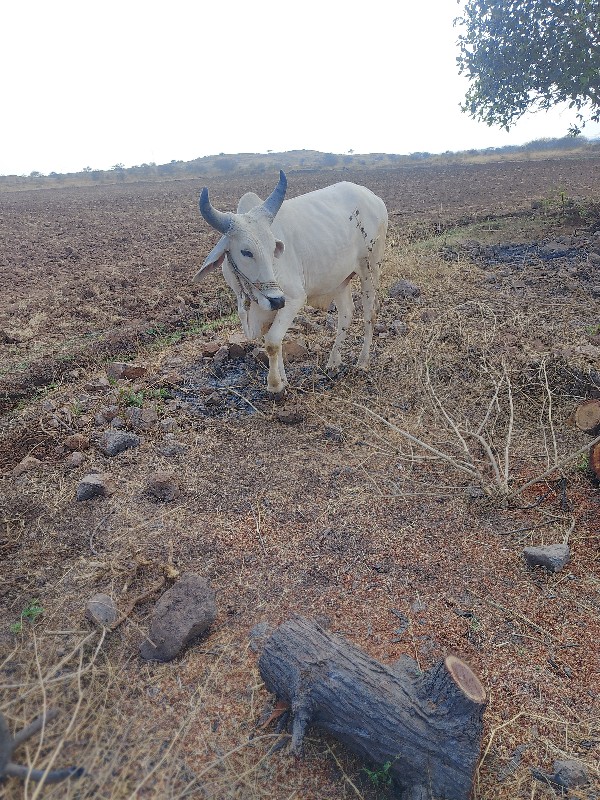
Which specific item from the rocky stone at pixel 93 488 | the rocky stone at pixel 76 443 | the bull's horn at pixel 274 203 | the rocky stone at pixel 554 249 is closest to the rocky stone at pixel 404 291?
the rocky stone at pixel 554 249

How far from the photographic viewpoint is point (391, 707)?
2037mm

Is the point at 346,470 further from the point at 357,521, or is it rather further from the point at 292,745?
the point at 292,745

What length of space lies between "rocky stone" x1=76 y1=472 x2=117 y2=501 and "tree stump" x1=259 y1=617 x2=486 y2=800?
1.72 meters

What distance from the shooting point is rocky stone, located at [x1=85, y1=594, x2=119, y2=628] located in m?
2.58

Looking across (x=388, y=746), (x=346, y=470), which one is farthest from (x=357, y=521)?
(x=388, y=746)

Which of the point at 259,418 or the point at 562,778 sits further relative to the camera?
the point at 259,418

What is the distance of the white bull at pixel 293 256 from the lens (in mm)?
4152

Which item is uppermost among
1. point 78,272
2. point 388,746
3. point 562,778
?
point 78,272

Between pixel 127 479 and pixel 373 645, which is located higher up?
pixel 127 479

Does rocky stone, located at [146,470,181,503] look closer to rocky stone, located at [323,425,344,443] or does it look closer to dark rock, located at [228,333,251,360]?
rocky stone, located at [323,425,344,443]

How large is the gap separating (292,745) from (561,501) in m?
2.12

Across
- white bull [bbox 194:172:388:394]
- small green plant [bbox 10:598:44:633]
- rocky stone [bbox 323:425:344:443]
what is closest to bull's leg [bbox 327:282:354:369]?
white bull [bbox 194:172:388:394]

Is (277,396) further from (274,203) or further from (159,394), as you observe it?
(274,203)

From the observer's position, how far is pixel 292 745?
2.09 meters
